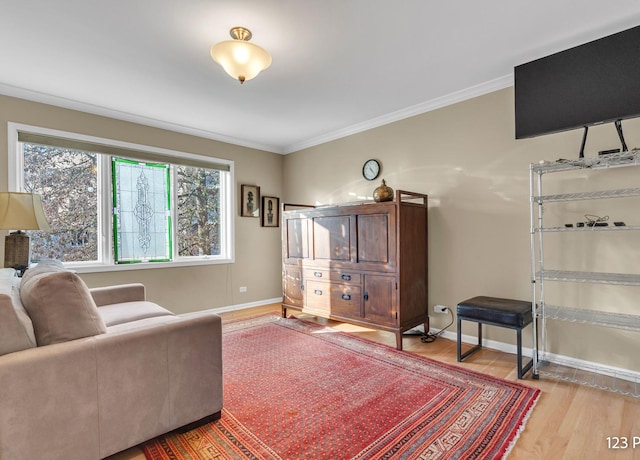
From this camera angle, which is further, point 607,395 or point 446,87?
point 446,87

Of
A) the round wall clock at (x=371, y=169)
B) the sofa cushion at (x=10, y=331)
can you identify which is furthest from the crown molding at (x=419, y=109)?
the sofa cushion at (x=10, y=331)

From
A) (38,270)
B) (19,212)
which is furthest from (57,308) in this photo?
(19,212)

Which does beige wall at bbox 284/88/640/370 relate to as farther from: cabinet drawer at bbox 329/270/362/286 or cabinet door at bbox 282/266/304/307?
cabinet door at bbox 282/266/304/307

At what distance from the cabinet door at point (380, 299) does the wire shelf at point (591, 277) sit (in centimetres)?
121

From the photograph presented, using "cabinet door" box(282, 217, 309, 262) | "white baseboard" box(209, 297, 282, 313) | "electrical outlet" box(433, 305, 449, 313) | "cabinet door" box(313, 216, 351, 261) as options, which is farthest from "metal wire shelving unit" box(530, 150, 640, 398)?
"white baseboard" box(209, 297, 282, 313)

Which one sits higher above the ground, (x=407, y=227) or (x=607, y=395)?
(x=407, y=227)

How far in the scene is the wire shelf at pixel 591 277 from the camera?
6.95 ft

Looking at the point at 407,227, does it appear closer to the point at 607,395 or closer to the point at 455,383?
the point at 455,383

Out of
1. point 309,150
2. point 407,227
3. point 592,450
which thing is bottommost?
point 592,450

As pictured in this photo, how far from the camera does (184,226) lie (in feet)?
14.2

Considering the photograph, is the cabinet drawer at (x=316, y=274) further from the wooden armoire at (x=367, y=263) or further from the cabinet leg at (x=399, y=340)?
the cabinet leg at (x=399, y=340)

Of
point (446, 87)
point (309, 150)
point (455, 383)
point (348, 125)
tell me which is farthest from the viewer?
point (309, 150)

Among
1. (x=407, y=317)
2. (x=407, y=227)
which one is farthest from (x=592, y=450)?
(x=407, y=227)

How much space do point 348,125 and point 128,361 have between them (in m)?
Result: 3.57
